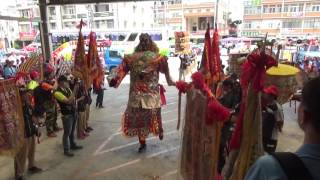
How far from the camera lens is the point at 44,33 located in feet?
27.1

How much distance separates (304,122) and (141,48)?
375 centimetres

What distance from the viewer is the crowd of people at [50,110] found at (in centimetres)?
387

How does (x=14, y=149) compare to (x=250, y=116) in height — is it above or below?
below

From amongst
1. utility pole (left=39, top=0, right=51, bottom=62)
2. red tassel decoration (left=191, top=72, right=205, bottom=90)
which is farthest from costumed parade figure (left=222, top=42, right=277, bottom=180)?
utility pole (left=39, top=0, right=51, bottom=62)

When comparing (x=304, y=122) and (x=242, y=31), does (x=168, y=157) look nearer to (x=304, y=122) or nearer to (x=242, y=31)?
(x=304, y=122)

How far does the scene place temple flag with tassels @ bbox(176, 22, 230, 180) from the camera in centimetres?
252

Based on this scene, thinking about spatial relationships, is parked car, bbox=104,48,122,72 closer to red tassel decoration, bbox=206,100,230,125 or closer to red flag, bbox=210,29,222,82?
red flag, bbox=210,29,222,82

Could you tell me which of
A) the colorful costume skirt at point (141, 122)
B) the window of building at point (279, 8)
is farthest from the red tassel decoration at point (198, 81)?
the window of building at point (279, 8)

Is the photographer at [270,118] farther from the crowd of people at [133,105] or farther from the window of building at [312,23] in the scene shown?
the window of building at [312,23]

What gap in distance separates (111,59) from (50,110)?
35.1 feet

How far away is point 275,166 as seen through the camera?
1.07 meters

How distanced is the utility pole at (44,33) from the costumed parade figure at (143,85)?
13.9 ft

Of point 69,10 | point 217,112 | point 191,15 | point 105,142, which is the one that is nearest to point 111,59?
point 105,142

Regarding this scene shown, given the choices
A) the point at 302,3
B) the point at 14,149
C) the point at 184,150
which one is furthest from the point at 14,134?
the point at 302,3
